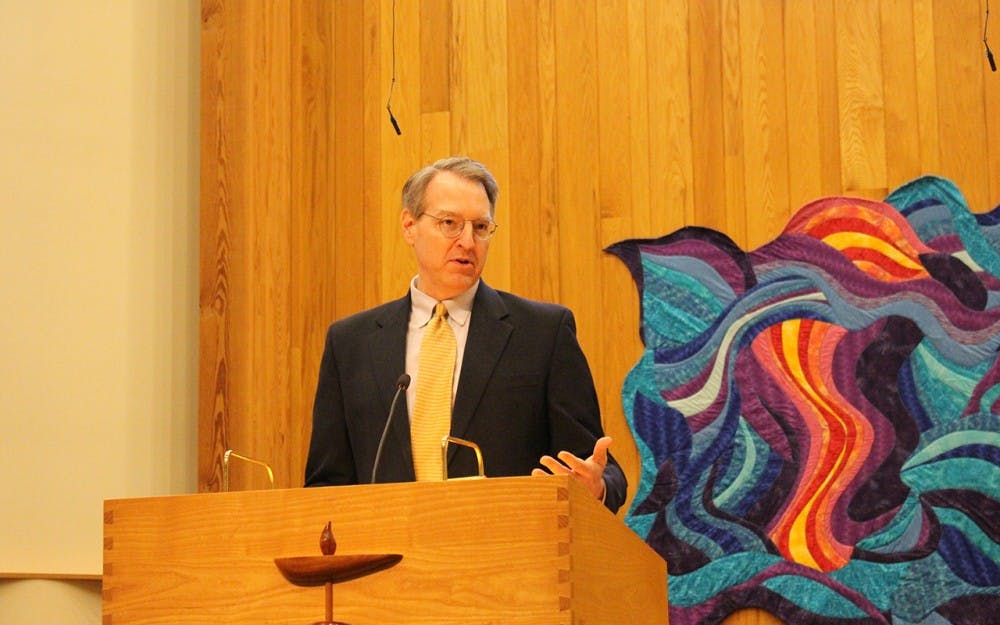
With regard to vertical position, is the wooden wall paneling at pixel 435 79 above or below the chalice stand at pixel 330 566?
above

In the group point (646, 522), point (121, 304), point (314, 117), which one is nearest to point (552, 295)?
point (646, 522)

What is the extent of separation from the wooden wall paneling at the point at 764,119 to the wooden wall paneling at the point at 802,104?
0.07 feet

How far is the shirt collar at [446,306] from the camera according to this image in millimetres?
2857

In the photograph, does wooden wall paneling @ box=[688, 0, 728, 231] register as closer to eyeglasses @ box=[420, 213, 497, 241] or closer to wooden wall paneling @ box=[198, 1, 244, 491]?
eyeglasses @ box=[420, 213, 497, 241]

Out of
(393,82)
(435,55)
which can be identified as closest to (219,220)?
(393,82)

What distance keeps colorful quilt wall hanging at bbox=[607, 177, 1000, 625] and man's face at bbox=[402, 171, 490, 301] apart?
110 cm

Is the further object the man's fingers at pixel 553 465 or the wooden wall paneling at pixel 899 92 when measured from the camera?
the wooden wall paneling at pixel 899 92

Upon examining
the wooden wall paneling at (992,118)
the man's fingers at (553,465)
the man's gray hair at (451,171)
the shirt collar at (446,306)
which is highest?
the wooden wall paneling at (992,118)

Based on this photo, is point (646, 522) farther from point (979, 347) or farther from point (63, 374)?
point (63, 374)

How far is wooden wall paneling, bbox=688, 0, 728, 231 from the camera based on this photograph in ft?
12.6

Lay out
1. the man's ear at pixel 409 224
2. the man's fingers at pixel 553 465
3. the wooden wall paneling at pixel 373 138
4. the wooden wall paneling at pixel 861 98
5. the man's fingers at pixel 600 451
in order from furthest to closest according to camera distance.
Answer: the wooden wall paneling at pixel 373 138 → the wooden wall paneling at pixel 861 98 → the man's ear at pixel 409 224 → the man's fingers at pixel 600 451 → the man's fingers at pixel 553 465

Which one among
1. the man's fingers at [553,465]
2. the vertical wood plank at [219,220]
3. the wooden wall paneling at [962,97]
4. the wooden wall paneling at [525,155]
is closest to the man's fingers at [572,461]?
the man's fingers at [553,465]

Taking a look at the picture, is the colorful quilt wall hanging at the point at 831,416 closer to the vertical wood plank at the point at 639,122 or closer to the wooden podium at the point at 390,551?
the vertical wood plank at the point at 639,122

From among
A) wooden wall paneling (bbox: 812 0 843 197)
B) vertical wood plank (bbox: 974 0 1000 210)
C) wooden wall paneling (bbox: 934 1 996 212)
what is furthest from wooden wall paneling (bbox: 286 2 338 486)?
vertical wood plank (bbox: 974 0 1000 210)
